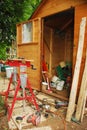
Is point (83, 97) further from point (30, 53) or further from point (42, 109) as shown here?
point (30, 53)

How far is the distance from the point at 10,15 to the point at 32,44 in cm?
389

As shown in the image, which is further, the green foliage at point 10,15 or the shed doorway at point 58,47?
the green foliage at point 10,15

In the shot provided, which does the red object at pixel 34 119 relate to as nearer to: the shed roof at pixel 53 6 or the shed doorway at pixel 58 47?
the shed doorway at pixel 58 47

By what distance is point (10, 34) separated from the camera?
8164 mm

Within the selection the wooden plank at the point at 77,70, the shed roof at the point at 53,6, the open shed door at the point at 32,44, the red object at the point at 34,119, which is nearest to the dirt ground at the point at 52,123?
the red object at the point at 34,119

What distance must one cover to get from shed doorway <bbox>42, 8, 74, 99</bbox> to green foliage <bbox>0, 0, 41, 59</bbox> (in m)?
2.54

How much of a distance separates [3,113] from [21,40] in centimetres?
277

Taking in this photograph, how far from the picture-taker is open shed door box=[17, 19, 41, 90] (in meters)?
4.88

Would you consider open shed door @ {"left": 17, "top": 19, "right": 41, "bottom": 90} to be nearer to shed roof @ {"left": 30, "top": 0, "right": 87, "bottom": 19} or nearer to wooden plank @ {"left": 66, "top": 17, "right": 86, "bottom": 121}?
shed roof @ {"left": 30, "top": 0, "right": 87, "bottom": 19}

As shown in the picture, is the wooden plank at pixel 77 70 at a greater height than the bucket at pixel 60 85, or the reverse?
the wooden plank at pixel 77 70

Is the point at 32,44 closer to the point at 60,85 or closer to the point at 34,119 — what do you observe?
the point at 60,85

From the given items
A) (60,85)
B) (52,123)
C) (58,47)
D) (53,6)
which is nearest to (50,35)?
(58,47)

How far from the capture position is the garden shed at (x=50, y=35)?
3834 millimetres

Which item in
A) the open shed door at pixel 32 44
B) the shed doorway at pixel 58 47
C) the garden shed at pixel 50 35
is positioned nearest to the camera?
the garden shed at pixel 50 35
